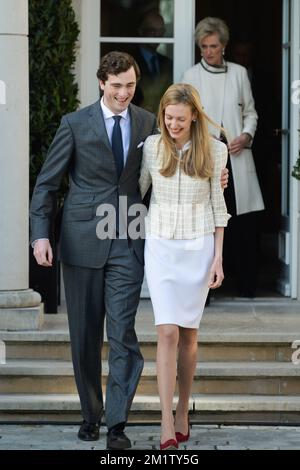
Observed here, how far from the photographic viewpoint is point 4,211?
7.75 m

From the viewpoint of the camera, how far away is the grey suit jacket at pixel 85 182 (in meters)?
6.47

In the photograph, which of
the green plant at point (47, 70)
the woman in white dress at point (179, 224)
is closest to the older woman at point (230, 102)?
the green plant at point (47, 70)

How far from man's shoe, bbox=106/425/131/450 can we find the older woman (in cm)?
309

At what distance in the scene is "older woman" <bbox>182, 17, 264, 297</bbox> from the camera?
354 inches

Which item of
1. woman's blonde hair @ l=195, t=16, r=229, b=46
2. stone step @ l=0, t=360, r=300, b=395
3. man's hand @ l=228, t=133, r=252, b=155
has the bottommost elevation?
stone step @ l=0, t=360, r=300, b=395

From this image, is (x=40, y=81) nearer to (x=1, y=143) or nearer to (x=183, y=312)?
(x=1, y=143)

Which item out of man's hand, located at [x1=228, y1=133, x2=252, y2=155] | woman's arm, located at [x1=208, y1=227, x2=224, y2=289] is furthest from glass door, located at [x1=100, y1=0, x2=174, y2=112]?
woman's arm, located at [x1=208, y1=227, x2=224, y2=289]

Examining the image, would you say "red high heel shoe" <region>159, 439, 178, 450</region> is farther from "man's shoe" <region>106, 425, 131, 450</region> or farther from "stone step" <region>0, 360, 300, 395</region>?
"stone step" <region>0, 360, 300, 395</region>

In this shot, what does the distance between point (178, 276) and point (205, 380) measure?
1.24m

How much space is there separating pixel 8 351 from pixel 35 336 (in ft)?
0.61

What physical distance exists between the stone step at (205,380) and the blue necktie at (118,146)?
147 cm

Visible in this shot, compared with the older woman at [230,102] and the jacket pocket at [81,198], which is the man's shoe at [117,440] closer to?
the jacket pocket at [81,198]
